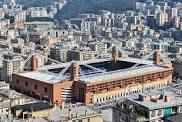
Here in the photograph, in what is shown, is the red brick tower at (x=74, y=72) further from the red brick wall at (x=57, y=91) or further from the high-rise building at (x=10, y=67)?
the high-rise building at (x=10, y=67)

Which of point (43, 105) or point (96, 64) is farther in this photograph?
point (96, 64)

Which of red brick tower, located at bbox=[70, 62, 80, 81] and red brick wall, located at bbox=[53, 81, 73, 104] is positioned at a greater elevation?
red brick tower, located at bbox=[70, 62, 80, 81]

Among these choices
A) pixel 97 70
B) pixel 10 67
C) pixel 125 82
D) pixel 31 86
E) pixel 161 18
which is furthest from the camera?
pixel 161 18

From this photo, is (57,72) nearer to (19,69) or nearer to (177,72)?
(19,69)

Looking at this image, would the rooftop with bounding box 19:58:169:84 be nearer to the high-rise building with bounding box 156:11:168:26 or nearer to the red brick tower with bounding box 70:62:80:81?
the red brick tower with bounding box 70:62:80:81

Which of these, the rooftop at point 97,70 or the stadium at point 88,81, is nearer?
the stadium at point 88,81

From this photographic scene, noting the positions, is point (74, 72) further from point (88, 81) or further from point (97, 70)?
point (97, 70)

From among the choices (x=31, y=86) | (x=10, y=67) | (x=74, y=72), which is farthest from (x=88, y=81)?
(x=10, y=67)

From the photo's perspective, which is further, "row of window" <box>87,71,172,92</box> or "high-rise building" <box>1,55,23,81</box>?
"high-rise building" <box>1,55,23,81</box>

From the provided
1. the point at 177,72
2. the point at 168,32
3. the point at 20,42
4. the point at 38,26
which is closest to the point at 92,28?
the point at 38,26

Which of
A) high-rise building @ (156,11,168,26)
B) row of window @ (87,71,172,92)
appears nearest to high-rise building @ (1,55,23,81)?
row of window @ (87,71,172,92)

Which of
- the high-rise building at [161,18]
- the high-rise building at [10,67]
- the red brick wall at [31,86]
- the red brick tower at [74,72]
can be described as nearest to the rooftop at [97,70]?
the red brick wall at [31,86]
